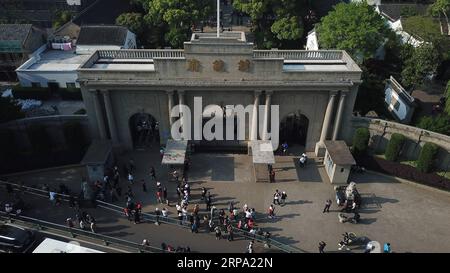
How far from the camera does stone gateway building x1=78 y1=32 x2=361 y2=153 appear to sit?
3556 cm

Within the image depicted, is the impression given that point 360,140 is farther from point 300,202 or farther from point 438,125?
point 300,202

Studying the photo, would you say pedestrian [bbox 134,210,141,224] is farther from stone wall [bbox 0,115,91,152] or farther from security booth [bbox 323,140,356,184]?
security booth [bbox 323,140,356,184]

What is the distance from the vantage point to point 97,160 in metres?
34.9

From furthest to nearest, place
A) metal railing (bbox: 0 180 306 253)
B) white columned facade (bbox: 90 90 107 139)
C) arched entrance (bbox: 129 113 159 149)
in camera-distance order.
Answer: arched entrance (bbox: 129 113 159 149)
white columned facade (bbox: 90 90 107 139)
metal railing (bbox: 0 180 306 253)

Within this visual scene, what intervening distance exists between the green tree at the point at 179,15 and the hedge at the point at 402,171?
35215mm

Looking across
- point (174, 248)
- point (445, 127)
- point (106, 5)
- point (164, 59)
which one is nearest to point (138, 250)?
point (174, 248)

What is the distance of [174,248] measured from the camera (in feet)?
93.6

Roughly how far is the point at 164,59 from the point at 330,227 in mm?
21576

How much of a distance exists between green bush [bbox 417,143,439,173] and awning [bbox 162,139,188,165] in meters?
24.0

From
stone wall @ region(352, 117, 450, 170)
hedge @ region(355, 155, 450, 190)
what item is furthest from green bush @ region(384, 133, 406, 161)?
stone wall @ region(352, 117, 450, 170)

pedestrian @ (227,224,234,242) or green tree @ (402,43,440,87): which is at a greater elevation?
green tree @ (402,43,440,87)

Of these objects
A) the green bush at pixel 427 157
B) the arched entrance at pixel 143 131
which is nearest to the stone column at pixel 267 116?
the arched entrance at pixel 143 131

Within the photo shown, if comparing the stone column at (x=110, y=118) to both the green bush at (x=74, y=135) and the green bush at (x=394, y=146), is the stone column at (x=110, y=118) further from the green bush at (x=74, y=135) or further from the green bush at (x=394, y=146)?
the green bush at (x=394, y=146)

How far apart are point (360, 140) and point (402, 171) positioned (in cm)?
512
